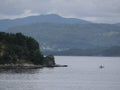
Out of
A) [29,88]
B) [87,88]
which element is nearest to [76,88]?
[87,88]

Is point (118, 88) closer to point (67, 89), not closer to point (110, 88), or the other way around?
point (110, 88)

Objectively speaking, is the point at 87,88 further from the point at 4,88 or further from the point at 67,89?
the point at 4,88

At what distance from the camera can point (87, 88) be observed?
118062 mm

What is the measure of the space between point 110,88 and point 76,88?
8.24m

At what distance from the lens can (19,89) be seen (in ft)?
360

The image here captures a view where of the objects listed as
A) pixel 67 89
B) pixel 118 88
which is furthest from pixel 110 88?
pixel 67 89

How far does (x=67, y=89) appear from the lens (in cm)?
11288

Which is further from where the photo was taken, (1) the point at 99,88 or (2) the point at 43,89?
(1) the point at 99,88

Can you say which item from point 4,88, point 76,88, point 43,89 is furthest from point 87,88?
point 4,88

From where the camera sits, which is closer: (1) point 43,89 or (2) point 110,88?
(1) point 43,89

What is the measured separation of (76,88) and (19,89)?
1409 centimetres

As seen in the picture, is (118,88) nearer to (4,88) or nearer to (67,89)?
A: (67,89)

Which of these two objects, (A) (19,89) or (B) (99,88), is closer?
(A) (19,89)

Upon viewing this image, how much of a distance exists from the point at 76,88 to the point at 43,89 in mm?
9276
